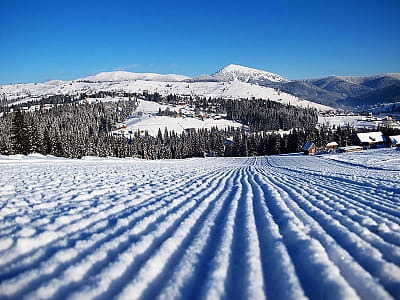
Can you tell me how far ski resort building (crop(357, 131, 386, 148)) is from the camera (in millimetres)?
83938

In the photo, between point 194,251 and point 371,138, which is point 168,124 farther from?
point 194,251

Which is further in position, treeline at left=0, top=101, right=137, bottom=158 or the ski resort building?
the ski resort building

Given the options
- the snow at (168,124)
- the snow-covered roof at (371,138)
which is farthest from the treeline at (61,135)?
the snow-covered roof at (371,138)

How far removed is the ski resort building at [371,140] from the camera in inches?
3305

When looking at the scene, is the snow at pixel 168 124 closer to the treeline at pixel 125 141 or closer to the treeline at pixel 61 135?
the treeline at pixel 125 141

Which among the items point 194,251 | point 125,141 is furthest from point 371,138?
point 194,251

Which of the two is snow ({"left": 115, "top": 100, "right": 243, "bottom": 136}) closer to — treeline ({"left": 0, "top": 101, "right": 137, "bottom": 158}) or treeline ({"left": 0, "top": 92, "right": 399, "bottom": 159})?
treeline ({"left": 0, "top": 92, "right": 399, "bottom": 159})

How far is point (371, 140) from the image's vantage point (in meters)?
84.3

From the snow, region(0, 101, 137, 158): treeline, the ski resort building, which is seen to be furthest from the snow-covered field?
the snow

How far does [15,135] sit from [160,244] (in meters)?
53.3

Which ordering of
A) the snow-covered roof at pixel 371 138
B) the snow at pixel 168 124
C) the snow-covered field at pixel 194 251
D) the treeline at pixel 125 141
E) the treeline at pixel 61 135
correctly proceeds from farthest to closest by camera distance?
1. the snow at pixel 168 124
2. the snow-covered roof at pixel 371 138
3. the treeline at pixel 125 141
4. the treeline at pixel 61 135
5. the snow-covered field at pixel 194 251

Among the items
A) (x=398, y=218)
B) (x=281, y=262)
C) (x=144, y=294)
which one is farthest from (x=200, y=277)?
(x=398, y=218)

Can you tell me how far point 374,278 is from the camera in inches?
130

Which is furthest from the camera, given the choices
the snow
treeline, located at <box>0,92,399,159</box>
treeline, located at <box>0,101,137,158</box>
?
the snow
